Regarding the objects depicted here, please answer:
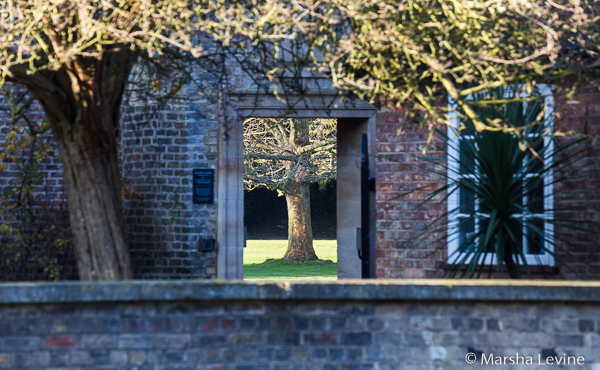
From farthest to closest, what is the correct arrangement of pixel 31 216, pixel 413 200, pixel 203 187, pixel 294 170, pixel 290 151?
pixel 294 170 → pixel 290 151 → pixel 203 187 → pixel 31 216 → pixel 413 200

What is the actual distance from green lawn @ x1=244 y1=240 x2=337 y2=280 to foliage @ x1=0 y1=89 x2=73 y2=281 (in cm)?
703

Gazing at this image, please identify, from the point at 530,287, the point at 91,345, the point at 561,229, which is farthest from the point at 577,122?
the point at 91,345

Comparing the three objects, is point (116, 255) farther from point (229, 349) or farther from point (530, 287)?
point (530, 287)

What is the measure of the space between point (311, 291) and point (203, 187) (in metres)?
4.19

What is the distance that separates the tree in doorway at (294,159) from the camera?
16.2m

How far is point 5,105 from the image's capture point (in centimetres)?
725

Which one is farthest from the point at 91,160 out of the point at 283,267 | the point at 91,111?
the point at 283,267

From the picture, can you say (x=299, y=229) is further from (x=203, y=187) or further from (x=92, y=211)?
(x=92, y=211)

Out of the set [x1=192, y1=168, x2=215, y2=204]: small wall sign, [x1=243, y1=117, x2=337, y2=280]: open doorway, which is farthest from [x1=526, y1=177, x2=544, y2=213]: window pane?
[x1=243, y1=117, x2=337, y2=280]: open doorway

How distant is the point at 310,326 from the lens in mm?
3365

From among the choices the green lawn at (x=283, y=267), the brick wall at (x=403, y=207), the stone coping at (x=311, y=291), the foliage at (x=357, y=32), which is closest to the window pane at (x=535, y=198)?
the brick wall at (x=403, y=207)

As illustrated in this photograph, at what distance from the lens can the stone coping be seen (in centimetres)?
325

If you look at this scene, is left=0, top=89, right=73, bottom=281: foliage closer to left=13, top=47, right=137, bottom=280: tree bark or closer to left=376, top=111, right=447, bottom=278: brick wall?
left=13, top=47, right=137, bottom=280: tree bark

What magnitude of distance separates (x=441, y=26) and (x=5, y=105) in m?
5.56
